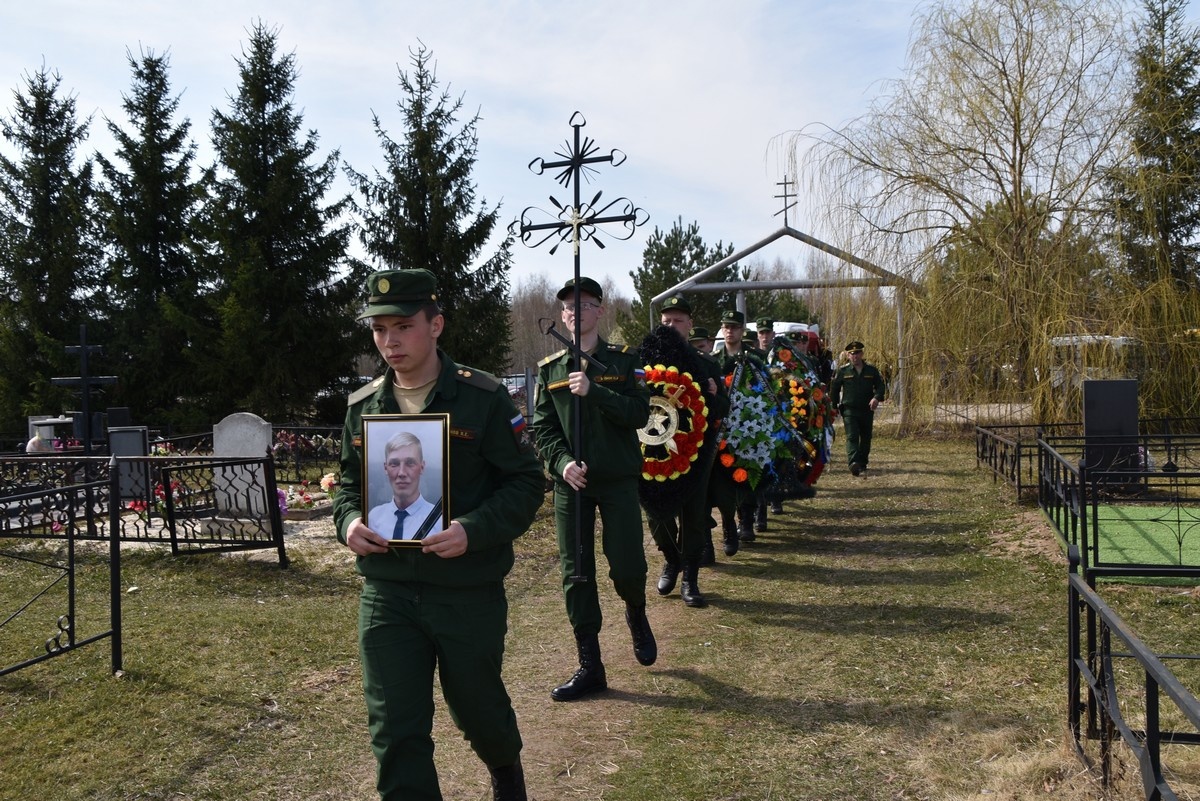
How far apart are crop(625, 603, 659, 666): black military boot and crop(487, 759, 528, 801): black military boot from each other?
6.98 feet

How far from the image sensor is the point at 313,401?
85.6 feet

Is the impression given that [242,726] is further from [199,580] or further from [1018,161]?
[1018,161]

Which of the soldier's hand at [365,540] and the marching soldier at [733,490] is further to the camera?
the marching soldier at [733,490]

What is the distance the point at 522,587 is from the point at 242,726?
3.52 metres

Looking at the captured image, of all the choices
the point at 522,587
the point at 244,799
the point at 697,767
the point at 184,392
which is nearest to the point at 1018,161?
the point at 522,587

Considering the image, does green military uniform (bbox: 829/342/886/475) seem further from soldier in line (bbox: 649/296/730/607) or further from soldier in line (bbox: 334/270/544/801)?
soldier in line (bbox: 334/270/544/801)

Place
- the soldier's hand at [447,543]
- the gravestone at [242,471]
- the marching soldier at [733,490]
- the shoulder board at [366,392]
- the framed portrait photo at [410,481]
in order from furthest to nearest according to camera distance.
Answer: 1. the gravestone at [242,471]
2. the marching soldier at [733,490]
3. the shoulder board at [366,392]
4. the framed portrait photo at [410,481]
5. the soldier's hand at [447,543]

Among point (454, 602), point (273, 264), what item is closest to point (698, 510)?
point (454, 602)

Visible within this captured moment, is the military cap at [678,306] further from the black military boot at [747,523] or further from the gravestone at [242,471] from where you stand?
the gravestone at [242,471]

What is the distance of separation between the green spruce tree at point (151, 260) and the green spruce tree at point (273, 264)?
112cm

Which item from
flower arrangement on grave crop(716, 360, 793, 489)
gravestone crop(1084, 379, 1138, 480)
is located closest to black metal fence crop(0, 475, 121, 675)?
flower arrangement on grave crop(716, 360, 793, 489)

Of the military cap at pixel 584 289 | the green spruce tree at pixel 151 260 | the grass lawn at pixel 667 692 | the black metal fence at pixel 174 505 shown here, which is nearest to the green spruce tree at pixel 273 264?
→ the green spruce tree at pixel 151 260

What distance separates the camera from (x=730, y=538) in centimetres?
935

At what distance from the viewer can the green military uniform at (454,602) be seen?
125 inches
